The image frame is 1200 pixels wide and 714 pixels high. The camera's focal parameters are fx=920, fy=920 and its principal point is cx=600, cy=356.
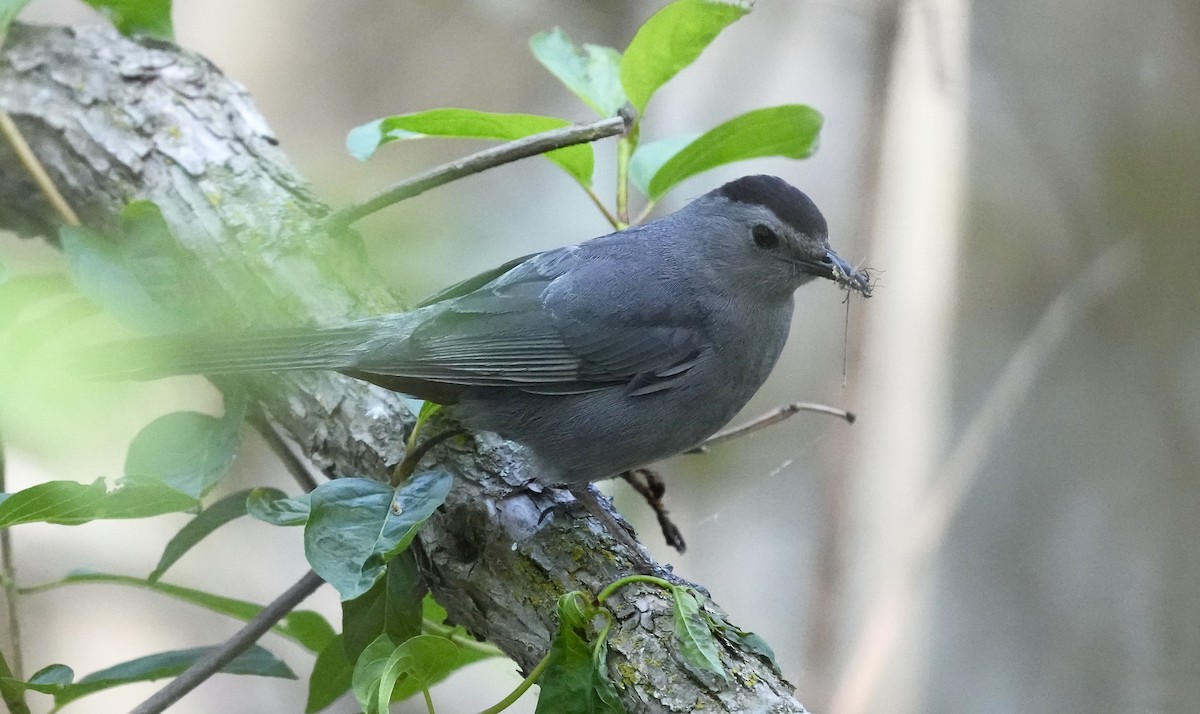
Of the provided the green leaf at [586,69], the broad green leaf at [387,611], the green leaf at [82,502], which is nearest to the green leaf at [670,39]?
the green leaf at [586,69]

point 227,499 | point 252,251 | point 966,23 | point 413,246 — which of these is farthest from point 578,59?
point 966,23

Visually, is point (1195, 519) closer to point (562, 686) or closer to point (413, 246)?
point (562, 686)

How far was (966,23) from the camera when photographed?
393 centimetres

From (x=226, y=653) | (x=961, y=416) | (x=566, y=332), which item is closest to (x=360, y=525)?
(x=226, y=653)

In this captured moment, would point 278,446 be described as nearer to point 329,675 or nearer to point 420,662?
point 329,675

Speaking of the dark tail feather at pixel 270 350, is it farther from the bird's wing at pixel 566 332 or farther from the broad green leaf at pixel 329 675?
the broad green leaf at pixel 329 675

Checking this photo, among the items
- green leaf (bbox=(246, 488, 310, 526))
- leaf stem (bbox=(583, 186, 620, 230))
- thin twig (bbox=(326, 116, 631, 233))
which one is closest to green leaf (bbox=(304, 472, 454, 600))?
green leaf (bbox=(246, 488, 310, 526))

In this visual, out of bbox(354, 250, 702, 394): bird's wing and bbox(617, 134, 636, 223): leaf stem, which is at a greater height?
bbox(617, 134, 636, 223): leaf stem

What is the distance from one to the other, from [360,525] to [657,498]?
94cm

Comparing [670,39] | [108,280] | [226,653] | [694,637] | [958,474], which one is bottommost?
[958,474]

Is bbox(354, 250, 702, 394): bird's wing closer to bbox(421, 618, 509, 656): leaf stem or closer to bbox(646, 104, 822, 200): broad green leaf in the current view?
bbox(646, 104, 822, 200): broad green leaf

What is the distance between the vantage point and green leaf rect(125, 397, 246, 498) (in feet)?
5.60

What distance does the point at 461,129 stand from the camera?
1.97 metres

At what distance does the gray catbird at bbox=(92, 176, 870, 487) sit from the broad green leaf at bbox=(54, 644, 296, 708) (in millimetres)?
543
